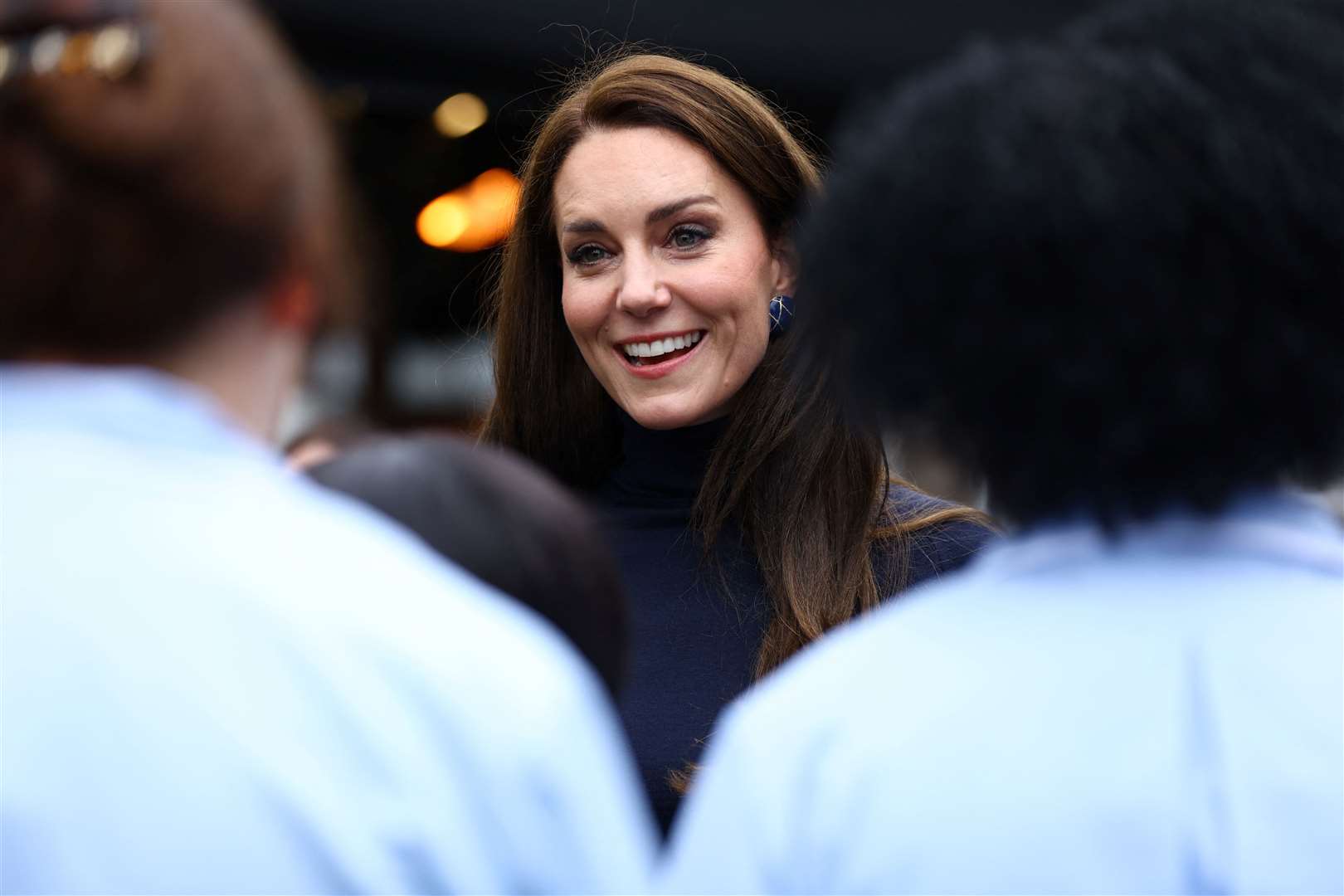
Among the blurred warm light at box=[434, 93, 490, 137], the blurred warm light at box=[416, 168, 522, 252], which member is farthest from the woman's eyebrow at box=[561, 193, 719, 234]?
the blurred warm light at box=[416, 168, 522, 252]

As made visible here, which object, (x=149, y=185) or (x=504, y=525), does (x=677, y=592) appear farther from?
(x=149, y=185)

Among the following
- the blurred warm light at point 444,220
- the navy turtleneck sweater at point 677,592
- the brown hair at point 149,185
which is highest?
the blurred warm light at point 444,220

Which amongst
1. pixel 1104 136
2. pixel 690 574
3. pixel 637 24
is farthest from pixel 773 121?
pixel 637 24

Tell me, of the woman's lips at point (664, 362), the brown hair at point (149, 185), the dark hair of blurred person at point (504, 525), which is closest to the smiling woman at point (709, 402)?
the woman's lips at point (664, 362)

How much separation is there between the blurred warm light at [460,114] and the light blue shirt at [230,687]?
601 centimetres

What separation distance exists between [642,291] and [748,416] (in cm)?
28

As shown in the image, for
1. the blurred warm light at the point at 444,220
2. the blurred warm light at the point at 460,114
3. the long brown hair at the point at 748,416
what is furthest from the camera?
the blurred warm light at the point at 444,220

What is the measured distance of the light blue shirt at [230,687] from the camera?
96cm

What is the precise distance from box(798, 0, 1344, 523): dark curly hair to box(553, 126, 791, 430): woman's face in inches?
56.3

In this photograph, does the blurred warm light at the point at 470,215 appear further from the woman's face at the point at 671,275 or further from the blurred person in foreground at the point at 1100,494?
the blurred person in foreground at the point at 1100,494

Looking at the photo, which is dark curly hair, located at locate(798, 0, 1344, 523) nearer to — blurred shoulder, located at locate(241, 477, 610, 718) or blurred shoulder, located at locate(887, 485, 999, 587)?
blurred shoulder, located at locate(241, 477, 610, 718)

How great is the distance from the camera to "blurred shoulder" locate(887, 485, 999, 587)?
2.49 metres

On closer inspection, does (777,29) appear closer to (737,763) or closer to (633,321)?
(633,321)

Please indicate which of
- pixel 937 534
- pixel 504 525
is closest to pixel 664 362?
pixel 937 534
